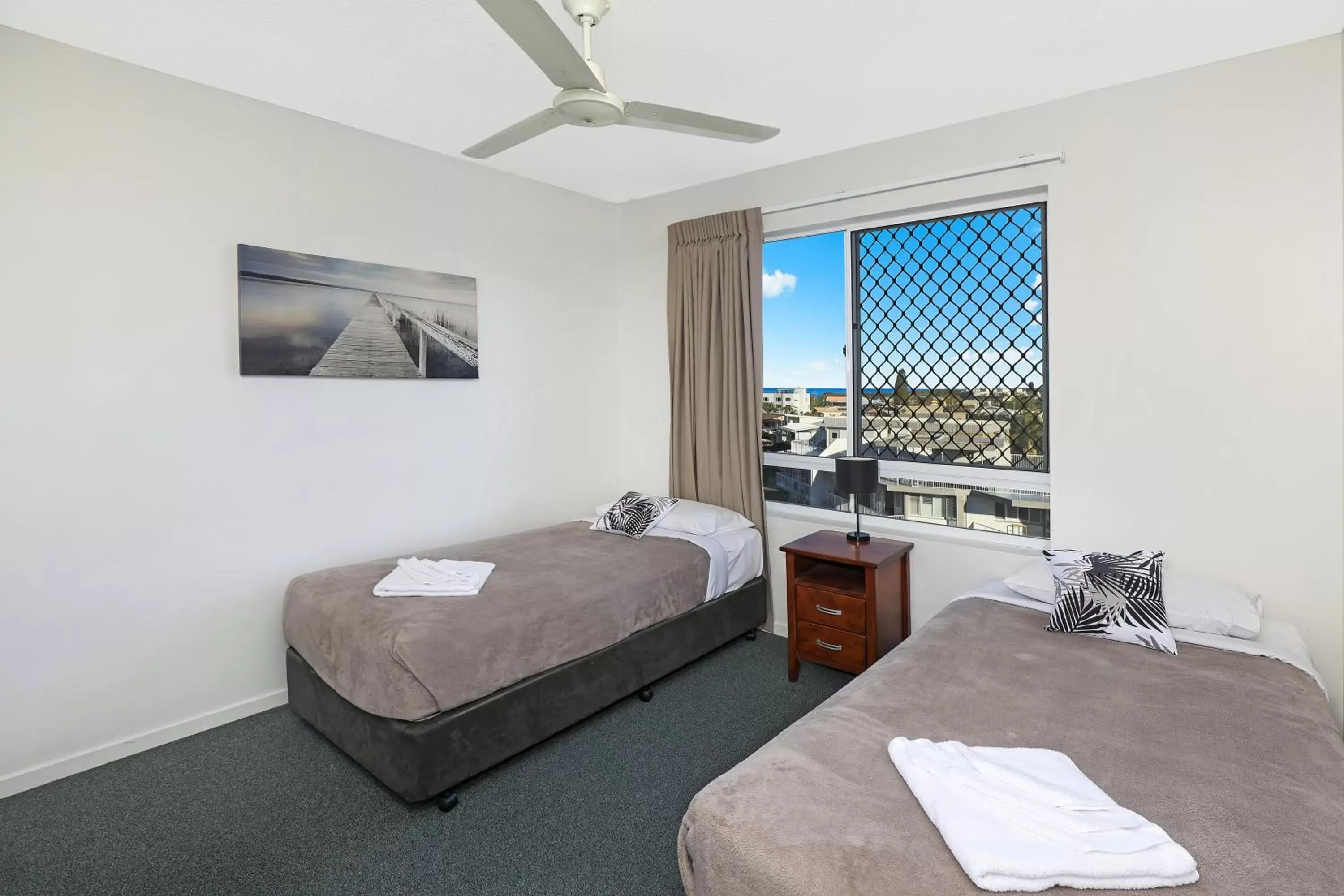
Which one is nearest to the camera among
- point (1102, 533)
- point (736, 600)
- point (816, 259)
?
point (1102, 533)

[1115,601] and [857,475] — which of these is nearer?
[1115,601]

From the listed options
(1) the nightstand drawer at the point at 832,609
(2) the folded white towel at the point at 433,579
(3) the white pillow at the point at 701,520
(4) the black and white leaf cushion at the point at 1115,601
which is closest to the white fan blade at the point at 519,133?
(2) the folded white towel at the point at 433,579

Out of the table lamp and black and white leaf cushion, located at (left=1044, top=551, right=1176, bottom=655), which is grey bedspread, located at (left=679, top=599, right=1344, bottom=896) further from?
the table lamp

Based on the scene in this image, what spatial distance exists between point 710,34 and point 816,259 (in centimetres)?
161

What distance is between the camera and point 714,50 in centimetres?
235

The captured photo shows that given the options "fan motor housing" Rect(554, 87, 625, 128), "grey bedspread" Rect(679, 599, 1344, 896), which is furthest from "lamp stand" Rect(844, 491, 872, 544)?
"fan motor housing" Rect(554, 87, 625, 128)

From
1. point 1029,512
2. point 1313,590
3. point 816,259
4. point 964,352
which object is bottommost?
point 1313,590

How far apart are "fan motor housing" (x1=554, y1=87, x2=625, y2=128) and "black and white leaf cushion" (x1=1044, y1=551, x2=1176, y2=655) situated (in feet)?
7.02

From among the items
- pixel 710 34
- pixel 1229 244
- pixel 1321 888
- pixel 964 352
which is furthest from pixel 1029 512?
pixel 710 34

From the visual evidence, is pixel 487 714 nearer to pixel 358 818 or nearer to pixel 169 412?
pixel 358 818

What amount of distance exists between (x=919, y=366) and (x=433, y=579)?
7.99 ft

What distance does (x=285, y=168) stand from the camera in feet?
9.43

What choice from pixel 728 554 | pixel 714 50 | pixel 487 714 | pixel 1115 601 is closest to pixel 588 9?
pixel 714 50

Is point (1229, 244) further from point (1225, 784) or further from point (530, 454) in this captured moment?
point (530, 454)
